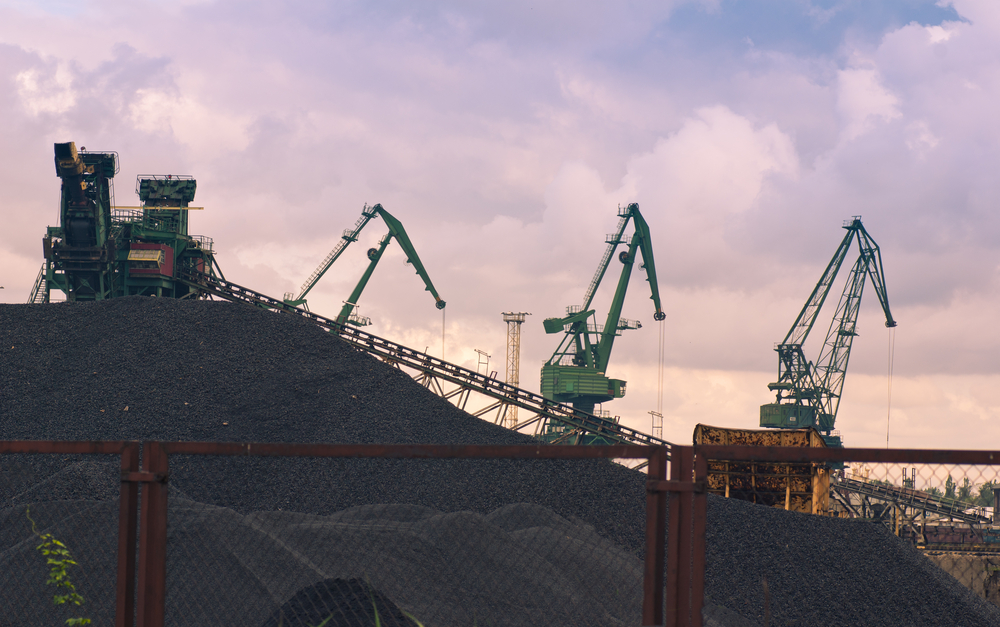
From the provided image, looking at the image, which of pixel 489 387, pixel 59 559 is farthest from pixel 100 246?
pixel 59 559

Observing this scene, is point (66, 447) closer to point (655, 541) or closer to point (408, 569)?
point (655, 541)

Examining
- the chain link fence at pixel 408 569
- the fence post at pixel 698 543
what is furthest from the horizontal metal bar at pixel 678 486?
the chain link fence at pixel 408 569

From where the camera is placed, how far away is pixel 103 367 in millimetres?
28500

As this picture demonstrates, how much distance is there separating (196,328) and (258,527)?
1997 cm

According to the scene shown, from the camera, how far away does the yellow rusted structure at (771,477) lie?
2131 cm

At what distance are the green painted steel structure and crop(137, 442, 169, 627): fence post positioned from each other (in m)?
34.2

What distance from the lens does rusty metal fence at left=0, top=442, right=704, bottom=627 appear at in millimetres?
5031

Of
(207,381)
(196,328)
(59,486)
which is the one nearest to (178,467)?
(59,486)

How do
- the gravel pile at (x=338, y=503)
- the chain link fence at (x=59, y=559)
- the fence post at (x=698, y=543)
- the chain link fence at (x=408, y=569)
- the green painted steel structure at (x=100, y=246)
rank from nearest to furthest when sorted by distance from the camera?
the fence post at (x=698, y=543), the chain link fence at (x=59, y=559), the chain link fence at (x=408, y=569), the gravel pile at (x=338, y=503), the green painted steel structure at (x=100, y=246)

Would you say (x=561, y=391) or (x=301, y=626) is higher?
(x=561, y=391)

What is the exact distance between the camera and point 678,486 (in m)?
4.95

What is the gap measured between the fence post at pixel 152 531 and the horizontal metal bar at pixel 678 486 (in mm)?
2848

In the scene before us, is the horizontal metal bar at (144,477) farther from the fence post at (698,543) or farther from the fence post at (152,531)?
the fence post at (698,543)

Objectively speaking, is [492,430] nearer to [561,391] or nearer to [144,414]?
[144,414]
